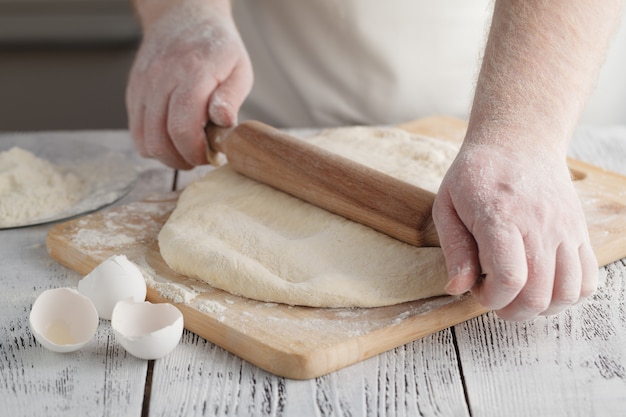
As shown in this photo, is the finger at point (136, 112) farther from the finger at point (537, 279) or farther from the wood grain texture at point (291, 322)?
the finger at point (537, 279)

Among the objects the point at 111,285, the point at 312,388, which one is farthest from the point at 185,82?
the point at 312,388

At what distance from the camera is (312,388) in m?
1.07

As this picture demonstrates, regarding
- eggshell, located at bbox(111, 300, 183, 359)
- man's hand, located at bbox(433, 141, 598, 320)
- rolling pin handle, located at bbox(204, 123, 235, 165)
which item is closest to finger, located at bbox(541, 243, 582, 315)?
man's hand, located at bbox(433, 141, 598, 320)

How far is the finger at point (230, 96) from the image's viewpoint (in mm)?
1659

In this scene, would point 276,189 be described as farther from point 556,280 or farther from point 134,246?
point 556,280

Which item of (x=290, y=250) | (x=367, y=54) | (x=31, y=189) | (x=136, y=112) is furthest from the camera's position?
(x=367, y=54)

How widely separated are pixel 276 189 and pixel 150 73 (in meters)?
0.41

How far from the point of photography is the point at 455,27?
2168 mm

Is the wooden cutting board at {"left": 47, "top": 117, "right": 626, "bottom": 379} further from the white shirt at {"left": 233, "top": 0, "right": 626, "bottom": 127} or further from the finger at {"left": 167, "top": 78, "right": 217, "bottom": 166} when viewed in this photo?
the white shirt at {"left": 233, "top": 0, "right": 626, "bottom": 127}

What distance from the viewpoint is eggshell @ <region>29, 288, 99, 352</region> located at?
115cm

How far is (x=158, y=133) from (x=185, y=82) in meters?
0.13

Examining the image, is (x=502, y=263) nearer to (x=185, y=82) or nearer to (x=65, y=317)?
(x=65, y=317)

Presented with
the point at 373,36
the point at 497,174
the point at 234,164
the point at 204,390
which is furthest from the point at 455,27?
Result: the point at 204,390

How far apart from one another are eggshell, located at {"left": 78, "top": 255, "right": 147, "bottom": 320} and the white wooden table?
0.04 metres
